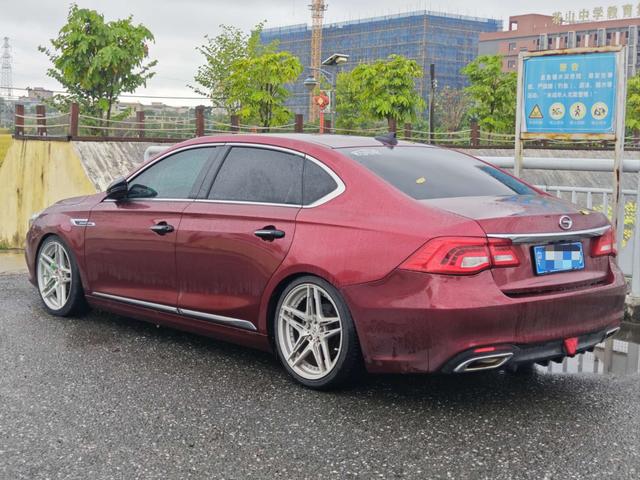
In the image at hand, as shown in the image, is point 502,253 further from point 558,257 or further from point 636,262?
point 636,262

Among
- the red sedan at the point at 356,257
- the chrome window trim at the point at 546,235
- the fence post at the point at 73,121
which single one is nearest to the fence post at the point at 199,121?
the fence post at the point at 73,121

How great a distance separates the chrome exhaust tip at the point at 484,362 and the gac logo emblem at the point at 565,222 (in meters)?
0.72

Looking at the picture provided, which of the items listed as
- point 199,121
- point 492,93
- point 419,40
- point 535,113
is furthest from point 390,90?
point 419,40

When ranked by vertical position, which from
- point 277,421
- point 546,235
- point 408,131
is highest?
point 408,131

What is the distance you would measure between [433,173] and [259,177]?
1047 millimetres

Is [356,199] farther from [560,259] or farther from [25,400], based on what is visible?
[25,400]

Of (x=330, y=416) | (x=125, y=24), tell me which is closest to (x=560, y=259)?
(x=330, y=416)

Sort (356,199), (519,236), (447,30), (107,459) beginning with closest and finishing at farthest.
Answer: (107,459) < (519,236) < (356,199) < (447,30)

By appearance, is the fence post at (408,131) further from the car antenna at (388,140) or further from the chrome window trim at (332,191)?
the chrome window trim at (332,191)

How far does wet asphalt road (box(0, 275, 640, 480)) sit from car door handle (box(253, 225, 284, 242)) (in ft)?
2.73

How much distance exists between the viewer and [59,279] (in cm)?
651

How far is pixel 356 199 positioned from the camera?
445 cm

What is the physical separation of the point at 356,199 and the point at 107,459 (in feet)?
5.87

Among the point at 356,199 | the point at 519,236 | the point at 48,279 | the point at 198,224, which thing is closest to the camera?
the point at 519,236
